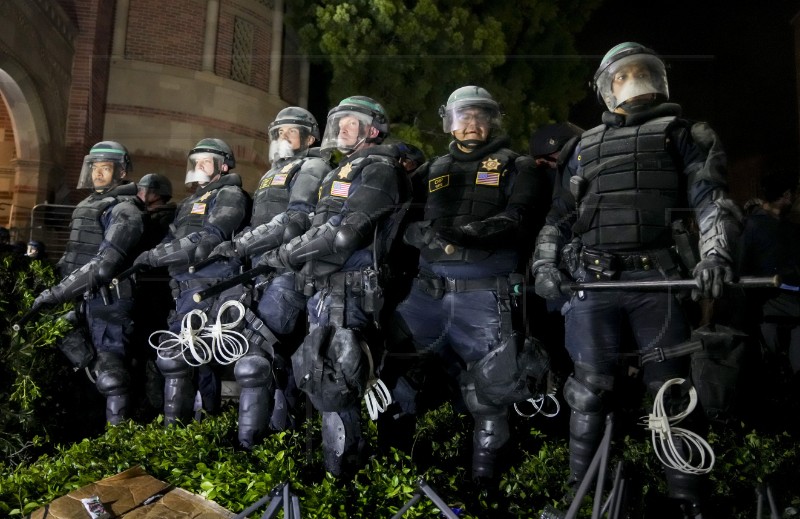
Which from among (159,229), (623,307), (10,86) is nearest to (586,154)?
(623,307)

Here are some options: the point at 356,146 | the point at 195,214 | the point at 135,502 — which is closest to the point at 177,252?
the point at 195,214

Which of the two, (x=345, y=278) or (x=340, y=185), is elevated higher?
(x=340, y=185)

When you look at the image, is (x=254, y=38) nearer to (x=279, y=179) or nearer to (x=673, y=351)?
(x=279, y=179)

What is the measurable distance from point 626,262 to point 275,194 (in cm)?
256

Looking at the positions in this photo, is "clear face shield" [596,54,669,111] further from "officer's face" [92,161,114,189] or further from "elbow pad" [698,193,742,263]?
"officer's face" [92,161,114,189]

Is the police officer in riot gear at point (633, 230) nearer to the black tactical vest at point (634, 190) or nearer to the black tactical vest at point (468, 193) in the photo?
the black tactical vest at point (634, 190)

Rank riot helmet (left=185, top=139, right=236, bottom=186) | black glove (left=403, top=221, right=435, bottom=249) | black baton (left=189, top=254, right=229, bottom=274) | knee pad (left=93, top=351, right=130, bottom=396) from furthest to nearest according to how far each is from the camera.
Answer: riot helmet (left=185, top=139, right=236, bottom=186)
knee pad (left=93, top=351, right=130, bottom=396)
black baton (left=189, top=254, right=229, bottom=274)
black glove (left=403, top=221, right=435, bottom=249)

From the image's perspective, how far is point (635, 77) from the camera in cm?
346

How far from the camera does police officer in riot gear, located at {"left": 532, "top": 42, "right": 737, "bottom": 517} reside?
3180 mm

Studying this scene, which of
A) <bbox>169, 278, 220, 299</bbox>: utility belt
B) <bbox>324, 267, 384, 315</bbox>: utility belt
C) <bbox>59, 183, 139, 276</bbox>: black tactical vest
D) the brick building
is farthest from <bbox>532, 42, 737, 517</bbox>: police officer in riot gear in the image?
the brick building

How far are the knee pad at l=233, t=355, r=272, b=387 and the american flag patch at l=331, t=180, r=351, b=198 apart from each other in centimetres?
122

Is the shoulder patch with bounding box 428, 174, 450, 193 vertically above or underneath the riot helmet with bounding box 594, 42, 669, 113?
underneath

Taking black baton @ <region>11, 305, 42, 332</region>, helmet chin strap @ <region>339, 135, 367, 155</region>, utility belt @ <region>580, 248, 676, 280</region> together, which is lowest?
black baton @ <region>11, 305, 42, 332</region>

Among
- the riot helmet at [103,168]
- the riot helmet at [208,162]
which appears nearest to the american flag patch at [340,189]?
the riot helmet at [208,162]
